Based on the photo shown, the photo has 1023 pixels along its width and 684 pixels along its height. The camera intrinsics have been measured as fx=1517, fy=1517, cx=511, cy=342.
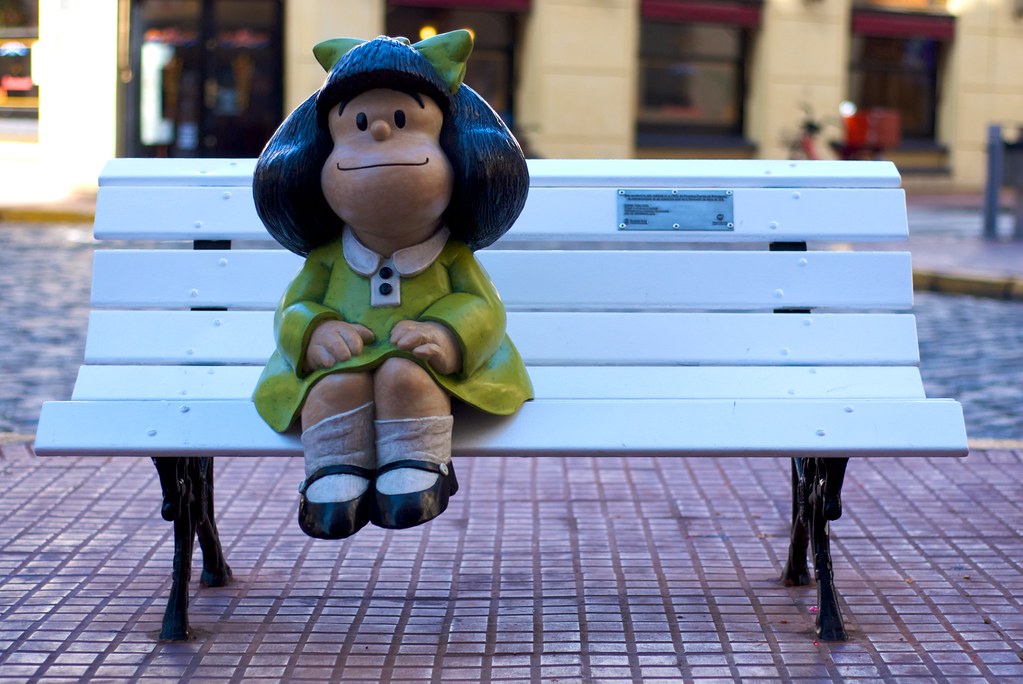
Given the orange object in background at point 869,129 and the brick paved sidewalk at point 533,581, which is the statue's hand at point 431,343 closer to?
the brick paved sidewalk at point 533,581

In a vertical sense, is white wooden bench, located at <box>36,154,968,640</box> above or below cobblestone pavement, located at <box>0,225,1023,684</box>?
above

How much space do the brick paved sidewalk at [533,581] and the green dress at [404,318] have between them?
2.01 feet

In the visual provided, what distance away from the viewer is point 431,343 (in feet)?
10.5

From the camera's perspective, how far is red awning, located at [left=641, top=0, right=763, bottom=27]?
73.5 ft

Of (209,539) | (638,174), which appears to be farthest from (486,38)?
(209,539)

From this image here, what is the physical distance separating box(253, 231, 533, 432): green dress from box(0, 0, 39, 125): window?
725 inches

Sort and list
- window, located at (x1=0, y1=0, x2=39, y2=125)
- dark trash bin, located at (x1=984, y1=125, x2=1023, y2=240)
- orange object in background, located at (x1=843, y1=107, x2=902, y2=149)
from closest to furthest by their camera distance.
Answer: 1. dark trash bin, located at (x1=984, y1=125, x2=1023, y2=240)
2. window, located at (x1=0, y1=0, x2=39, y2=125)
3. orange object in background, located at (x1=843, y1=107, x2=902, y2=149)

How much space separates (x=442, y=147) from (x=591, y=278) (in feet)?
2.69

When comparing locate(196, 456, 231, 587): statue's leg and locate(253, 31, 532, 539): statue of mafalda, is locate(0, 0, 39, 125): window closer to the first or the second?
locate(196, 456, 231, 587): statue's leg

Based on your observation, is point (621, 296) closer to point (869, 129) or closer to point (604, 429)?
point (604, 429)

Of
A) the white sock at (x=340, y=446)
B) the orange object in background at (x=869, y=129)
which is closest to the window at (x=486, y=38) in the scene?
the orange object in background at (x=869, y=129)

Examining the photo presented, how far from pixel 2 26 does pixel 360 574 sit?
19.2 m

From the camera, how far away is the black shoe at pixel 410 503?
3076 mm

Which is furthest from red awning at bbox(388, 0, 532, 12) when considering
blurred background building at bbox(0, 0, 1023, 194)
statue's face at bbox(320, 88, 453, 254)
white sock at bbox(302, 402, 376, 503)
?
white sock at bbox(302, 402, 376, 503)
